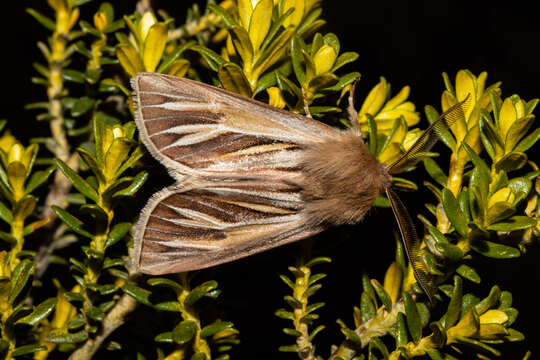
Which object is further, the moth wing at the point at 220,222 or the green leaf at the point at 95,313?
the moth wing at the point at 220,222

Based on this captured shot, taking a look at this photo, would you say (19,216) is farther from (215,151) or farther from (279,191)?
(279,191)

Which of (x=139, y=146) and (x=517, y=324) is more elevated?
(x=139, y=146)

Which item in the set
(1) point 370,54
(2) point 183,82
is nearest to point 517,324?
(1) point 370,54

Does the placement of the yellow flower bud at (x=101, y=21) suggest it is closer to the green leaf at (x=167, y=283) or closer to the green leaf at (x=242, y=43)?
the green leaf at (x=242, y=43)

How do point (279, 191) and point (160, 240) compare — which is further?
point (279, 191)

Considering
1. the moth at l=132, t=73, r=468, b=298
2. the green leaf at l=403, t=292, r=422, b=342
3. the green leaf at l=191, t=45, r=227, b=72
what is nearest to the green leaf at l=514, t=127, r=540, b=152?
the moth at l=132, t=73, r=468, b=298

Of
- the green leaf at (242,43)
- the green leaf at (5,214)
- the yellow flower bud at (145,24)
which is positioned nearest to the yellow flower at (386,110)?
the green leaf at (242,43)

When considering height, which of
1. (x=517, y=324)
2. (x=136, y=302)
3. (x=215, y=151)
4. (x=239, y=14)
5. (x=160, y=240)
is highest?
(x=239, y=14)

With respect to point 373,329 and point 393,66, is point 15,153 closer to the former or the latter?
point 373,329
